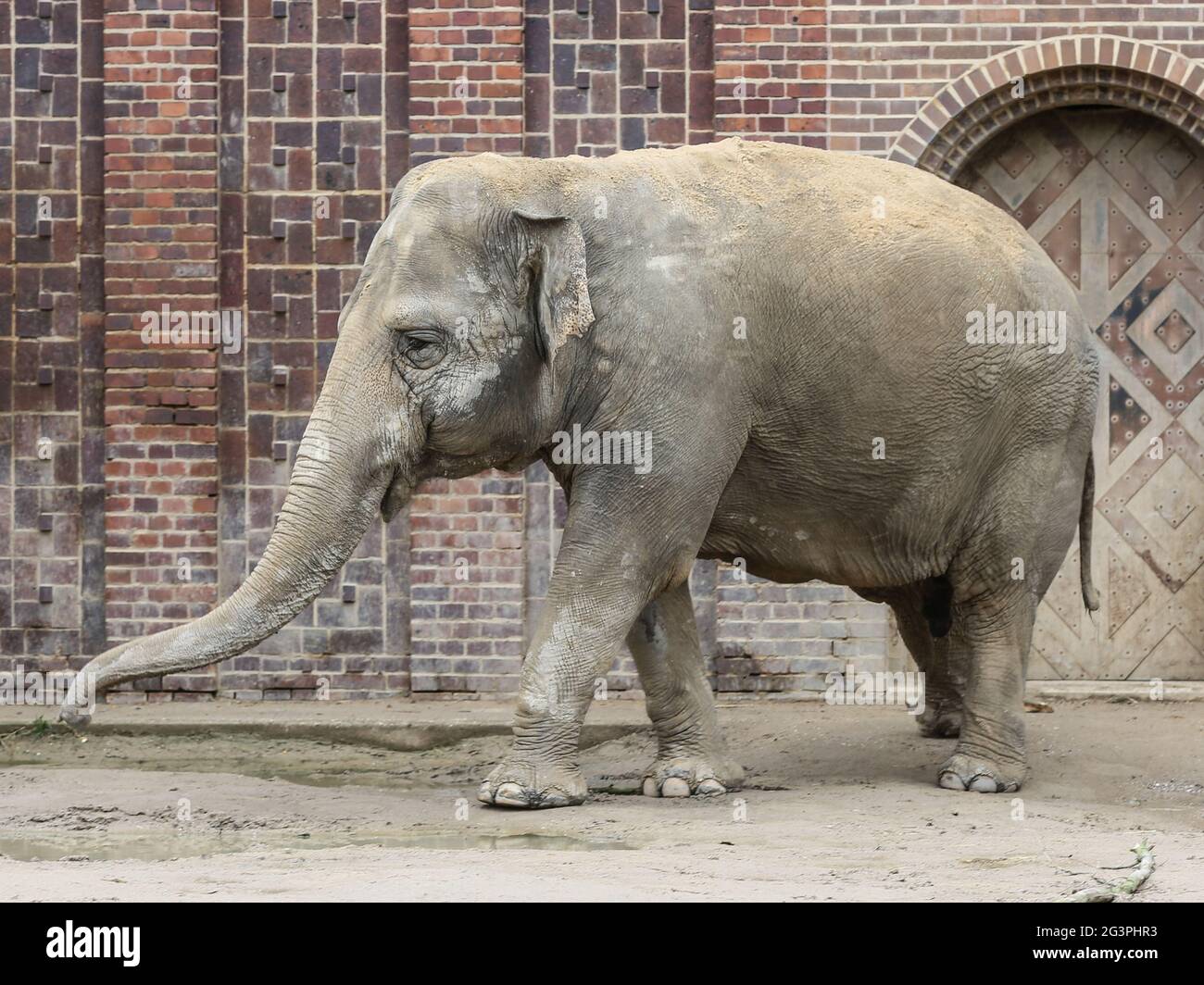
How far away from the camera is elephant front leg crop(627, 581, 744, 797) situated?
732cm

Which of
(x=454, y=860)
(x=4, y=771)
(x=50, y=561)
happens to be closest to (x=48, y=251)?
(x=50, y=561)

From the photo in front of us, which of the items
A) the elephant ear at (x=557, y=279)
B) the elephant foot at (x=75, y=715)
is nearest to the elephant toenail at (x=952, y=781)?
the elephant ear at (x=557, y=279)

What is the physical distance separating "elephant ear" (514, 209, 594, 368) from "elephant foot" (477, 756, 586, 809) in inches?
55.9

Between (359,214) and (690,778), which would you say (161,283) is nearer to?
(359,214)

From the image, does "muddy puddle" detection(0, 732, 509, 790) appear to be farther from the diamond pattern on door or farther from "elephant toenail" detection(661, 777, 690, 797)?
the diamond pattern on door

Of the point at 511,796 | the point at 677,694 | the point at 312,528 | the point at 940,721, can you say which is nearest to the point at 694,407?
the point at 677,694

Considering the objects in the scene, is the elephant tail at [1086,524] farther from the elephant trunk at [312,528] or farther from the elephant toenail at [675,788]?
the elephant trunk at [312,528]

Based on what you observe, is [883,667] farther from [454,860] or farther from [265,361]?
[454,860]

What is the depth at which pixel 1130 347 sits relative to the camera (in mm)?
10164

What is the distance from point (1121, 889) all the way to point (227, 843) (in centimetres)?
279

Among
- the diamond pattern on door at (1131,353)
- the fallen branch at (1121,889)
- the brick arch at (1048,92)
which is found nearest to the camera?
the fallen branch at (1121,889)

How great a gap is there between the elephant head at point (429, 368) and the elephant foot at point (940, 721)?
2617 mm

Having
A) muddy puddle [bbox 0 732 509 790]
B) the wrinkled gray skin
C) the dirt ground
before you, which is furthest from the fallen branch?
muddy puddle [bbox 0 732 509 790]

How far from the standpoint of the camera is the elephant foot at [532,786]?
6715mm
